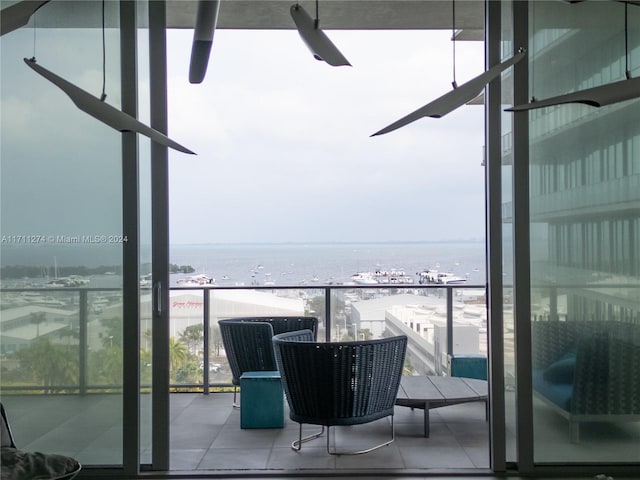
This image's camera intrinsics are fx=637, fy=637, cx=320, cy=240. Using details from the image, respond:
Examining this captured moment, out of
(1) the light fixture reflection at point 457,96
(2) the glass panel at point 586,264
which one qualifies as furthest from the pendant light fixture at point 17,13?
(2) the glass panel at point 586,264

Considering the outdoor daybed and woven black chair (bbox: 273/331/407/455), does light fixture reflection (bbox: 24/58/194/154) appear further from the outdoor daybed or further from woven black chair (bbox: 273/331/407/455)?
the outdoor daybed

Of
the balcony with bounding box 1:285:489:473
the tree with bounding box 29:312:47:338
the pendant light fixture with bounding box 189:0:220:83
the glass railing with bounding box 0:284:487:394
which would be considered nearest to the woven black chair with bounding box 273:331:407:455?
the balcony with bounding box 1:285:489:473

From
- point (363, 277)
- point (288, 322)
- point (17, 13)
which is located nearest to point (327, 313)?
point (288, 322)

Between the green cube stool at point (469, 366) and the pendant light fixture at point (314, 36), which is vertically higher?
the pendant light fixture at point (314, 36)

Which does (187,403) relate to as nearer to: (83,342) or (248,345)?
(248,345)

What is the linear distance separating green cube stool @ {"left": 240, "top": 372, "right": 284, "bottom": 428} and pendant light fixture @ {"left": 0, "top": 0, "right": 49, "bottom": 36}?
3.24m

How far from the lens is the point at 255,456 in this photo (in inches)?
158

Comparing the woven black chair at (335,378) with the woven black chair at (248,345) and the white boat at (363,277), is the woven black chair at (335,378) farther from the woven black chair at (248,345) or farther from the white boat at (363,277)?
the white boat at (363,277)

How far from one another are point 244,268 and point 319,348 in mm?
26633

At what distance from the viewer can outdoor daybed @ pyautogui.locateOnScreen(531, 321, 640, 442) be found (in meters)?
3.62

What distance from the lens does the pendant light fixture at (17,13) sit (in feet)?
6.03

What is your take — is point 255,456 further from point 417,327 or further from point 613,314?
point 417,327

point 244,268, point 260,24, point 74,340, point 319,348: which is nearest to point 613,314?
point 319,348

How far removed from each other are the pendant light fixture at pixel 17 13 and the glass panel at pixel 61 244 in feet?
5.68
